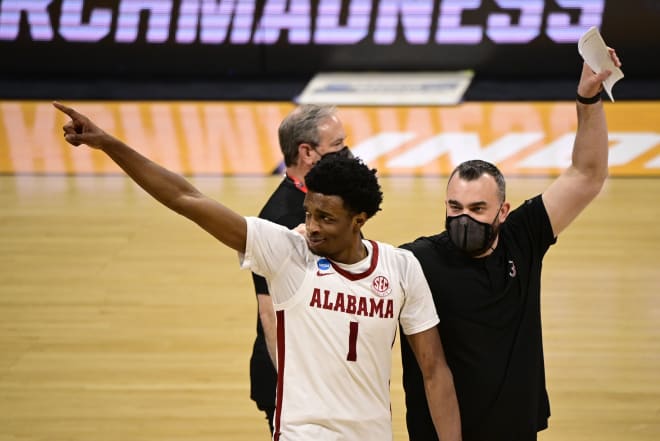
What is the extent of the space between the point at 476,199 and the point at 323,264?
550 mm

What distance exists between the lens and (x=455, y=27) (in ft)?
38.1

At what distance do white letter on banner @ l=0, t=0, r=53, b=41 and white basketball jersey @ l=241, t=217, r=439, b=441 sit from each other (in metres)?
9.56

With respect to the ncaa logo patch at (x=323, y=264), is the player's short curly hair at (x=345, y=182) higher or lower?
higher

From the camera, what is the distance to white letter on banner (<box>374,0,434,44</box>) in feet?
38.2

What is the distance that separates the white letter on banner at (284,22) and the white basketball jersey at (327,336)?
8.97m

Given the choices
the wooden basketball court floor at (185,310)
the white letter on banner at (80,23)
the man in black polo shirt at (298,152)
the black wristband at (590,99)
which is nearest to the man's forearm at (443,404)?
the man in black polo shirt at (298,152)

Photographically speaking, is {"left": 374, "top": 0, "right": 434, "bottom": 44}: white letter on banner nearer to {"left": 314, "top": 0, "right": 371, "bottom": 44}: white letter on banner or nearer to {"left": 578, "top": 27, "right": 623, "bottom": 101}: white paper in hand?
{"left": 314, "top": 0, "right": 371, "bottom": 44}: white letter on banner

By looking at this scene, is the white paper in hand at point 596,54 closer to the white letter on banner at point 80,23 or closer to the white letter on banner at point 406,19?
the white letter on banner at point 406,19

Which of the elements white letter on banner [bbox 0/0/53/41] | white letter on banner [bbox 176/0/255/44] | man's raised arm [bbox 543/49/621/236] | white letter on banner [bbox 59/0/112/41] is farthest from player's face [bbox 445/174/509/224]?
white letter on banner [bbox 0/0/53/41]

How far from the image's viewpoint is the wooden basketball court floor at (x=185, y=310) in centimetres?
520

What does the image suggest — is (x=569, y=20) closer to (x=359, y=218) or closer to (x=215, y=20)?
(x=215, y=20)

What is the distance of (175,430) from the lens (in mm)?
5059

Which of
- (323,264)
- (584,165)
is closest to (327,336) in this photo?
(323,264)

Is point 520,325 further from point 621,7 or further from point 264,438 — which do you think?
point 621,7
